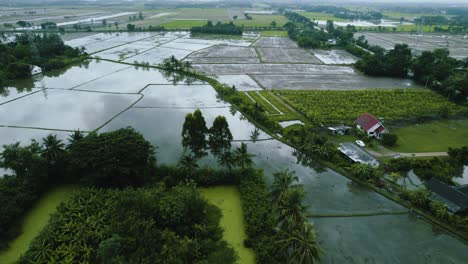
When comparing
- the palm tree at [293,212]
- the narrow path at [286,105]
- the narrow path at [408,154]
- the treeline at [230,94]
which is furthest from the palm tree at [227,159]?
the narrow path at [286,105]

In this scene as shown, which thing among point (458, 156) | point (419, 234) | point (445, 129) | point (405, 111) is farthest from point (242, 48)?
point (419, 234)

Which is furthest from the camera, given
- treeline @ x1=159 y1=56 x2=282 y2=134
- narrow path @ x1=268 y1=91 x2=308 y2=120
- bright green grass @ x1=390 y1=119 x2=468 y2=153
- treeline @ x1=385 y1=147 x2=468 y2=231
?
narrow path @ x1=268 y1=91 x2=308 y2=120

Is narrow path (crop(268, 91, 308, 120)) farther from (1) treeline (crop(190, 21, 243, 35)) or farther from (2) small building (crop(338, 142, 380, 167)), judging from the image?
(1) treeline (crop(190, 21, 243, 35))

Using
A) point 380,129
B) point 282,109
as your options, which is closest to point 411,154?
point 380,129

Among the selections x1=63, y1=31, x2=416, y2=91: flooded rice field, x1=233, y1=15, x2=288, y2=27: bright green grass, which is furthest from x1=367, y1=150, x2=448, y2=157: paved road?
x1=233, y1=15, x2=288, y2=27: bright green grass

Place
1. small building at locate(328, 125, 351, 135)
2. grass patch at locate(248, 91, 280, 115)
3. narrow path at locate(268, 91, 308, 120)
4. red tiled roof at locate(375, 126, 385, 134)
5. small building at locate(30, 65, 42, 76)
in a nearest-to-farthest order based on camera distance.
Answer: red tiled roof at locate(375, 126, 385, 134)
small building at locate(328, 125, 351, 135)
narrow path at locate(268, 91, 308, 120)
grass patch at locate(248, 91, 280, 115)
small building at locate(30, 65, 42, 76)

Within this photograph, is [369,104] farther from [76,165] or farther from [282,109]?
[76,165]

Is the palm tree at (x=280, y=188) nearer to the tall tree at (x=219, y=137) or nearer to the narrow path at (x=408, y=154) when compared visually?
the tall tree at (x=219, y=137)
